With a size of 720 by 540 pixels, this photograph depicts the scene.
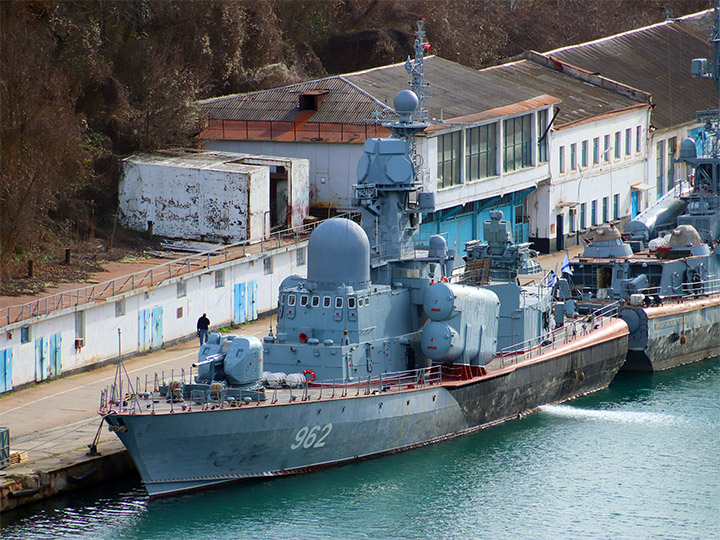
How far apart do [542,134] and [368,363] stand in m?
30.3

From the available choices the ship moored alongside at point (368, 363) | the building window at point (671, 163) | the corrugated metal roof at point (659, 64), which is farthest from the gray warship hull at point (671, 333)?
the building window at point (671, 163)

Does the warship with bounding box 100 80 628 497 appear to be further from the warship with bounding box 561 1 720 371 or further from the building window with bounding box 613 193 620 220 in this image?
the building window with bounding box 613 193 620 220

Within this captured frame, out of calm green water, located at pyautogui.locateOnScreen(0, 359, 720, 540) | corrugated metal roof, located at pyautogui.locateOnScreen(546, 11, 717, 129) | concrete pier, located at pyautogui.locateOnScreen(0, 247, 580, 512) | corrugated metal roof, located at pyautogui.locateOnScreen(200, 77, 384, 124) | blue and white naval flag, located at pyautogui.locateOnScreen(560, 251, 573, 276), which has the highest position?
corrugated metal roof, located at pyautogui.locateOnScreen(546, 11, 717, 129)

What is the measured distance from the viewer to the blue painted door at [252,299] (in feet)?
170

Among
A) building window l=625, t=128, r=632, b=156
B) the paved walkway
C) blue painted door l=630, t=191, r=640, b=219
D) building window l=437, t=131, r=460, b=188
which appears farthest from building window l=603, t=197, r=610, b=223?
the paved walkway

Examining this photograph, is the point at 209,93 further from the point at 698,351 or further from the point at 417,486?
the point at 417,486

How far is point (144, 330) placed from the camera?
46.6 m

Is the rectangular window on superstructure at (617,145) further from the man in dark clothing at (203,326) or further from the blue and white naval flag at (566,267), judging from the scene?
the man in dark clothing at (203,326)

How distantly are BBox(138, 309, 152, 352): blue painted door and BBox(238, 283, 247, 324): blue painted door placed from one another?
198 inches

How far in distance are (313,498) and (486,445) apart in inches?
285

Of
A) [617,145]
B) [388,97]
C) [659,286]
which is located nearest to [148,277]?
[388,97]

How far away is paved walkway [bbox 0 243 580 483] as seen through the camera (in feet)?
116

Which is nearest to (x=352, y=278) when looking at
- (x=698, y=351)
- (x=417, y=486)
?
(x=417, y=486)

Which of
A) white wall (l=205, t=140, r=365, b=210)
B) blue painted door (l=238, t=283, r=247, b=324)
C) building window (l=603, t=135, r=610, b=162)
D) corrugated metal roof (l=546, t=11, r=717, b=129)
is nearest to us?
blue painted door (l=238, t=283, r=247, b=324)
